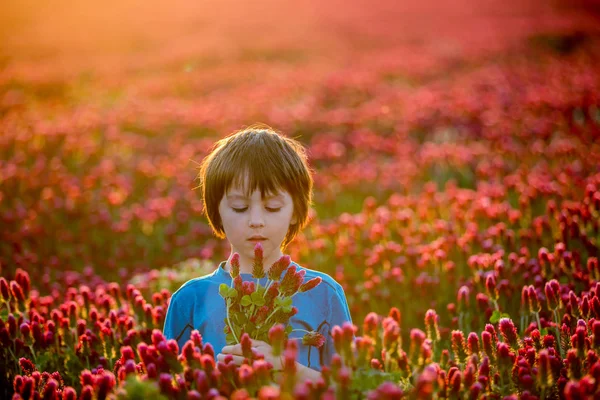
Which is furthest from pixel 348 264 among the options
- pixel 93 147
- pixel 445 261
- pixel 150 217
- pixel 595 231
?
pixel 93 147

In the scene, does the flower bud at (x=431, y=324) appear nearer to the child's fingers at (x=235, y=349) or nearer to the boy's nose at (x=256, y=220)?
the boy's nose at (x=256, y=220)

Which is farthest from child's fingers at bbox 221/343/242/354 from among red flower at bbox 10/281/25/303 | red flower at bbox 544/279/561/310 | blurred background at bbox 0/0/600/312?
blurred background at bbox 0/0/600/312

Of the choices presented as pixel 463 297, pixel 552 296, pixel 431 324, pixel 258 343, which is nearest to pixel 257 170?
pixel 258 343

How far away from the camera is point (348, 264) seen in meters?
6.64

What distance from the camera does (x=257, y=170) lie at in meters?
3.12

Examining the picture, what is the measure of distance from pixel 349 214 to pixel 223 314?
5.84 metres

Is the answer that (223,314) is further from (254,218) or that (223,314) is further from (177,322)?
(254,218)

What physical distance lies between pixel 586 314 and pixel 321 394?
6.20 feet

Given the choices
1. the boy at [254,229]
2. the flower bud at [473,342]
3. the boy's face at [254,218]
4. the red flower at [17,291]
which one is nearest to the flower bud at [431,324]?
the flower bud at [473,342]

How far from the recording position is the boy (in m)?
3.12

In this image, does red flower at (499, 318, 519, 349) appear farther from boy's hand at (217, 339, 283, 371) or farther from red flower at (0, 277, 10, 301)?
red flower at (0, 277, 10, 301)

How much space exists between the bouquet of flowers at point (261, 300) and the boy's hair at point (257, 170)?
1.60 ft

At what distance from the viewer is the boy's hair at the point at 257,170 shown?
3.13m

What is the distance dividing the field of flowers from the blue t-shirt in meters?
0.14
